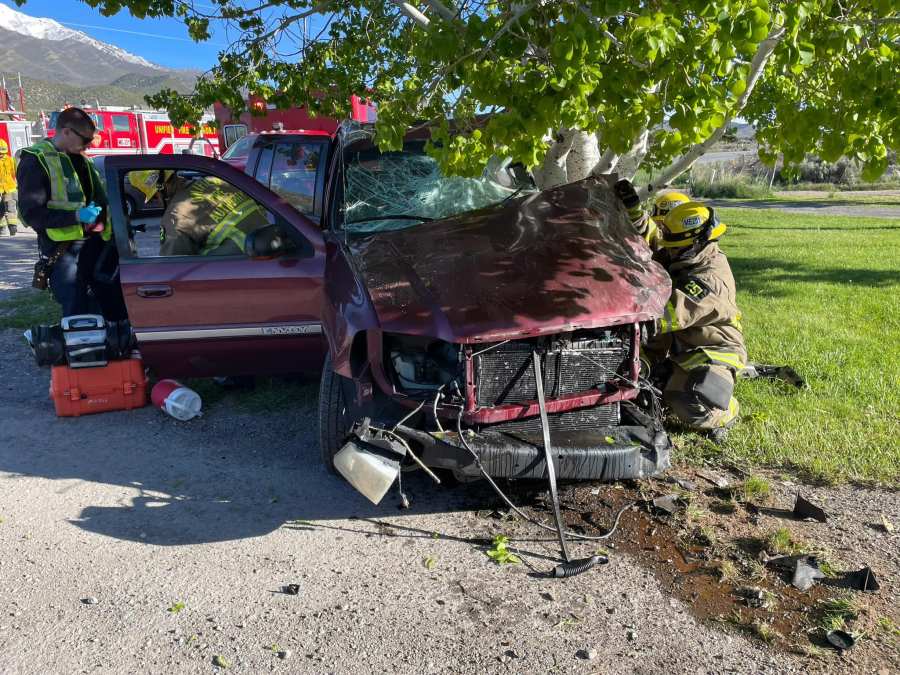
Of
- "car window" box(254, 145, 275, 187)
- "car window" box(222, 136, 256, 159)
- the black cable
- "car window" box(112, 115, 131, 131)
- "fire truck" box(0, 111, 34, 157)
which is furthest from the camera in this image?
"car window" box(112, 115, 131, 131)

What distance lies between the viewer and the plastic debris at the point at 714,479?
382cm

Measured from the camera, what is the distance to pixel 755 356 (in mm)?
5793

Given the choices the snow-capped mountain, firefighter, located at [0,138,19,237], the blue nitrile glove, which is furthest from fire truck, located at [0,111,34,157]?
the snow-capped mountain

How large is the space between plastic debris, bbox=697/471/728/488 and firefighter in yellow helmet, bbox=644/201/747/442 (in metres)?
0.39

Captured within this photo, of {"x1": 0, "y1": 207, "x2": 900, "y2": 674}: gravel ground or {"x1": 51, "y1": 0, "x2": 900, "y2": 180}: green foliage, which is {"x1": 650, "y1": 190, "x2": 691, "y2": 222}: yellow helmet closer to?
{"x1": 51, "y1": 0, "x2": 900, "y2": 180}: green foliage

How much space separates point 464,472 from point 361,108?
12.4m

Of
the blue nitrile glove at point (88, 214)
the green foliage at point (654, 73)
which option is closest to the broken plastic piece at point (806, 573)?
the green foliage at point (654, 73)

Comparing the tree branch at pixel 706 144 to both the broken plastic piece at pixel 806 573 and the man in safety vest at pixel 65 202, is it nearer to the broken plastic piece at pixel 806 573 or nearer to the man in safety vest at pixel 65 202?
the broken plastic piece at pixel 806 573

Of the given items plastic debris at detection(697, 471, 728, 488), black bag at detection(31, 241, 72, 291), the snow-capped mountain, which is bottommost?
plastic debris at detection(697, 471, 728, 488)

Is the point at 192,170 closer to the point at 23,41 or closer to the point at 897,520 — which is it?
the point at 897,520

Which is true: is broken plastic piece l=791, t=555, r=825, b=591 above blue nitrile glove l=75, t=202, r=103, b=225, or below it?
below

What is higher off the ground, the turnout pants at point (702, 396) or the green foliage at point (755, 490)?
the turnout pants at point (702, 396)

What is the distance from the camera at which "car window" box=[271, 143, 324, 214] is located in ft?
17.0

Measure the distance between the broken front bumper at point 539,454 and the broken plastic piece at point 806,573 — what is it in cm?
66
